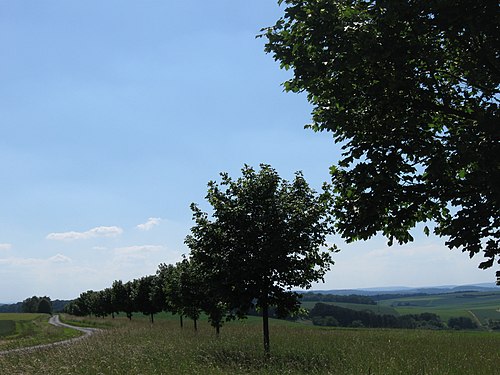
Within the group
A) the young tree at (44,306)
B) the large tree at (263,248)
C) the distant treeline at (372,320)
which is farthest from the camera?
the young tree at (44,306)

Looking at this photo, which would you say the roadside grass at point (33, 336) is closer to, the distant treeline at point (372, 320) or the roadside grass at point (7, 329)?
the roadside grass at point (7, 329)

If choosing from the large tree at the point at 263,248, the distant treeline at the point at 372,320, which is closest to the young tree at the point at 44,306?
the distant treeline at the point at 372,320

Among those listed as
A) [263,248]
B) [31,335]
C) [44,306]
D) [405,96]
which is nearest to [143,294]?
[31,335]

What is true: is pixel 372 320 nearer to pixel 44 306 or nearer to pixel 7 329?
pixel 7 329

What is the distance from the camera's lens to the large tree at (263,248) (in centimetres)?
1681

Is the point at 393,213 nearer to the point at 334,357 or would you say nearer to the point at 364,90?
the point at 364,90

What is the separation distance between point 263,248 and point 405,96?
33.3ft

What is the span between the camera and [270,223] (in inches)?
680

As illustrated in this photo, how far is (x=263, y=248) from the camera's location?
16.7 metres

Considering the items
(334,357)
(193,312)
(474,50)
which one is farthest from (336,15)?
(193,312)

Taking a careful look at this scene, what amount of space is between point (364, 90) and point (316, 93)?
0.92 m

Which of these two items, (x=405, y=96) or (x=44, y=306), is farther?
(x=44, y=306)

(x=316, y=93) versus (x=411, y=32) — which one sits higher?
(x=411, y=32)

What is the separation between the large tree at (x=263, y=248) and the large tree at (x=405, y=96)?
8.34 metres
